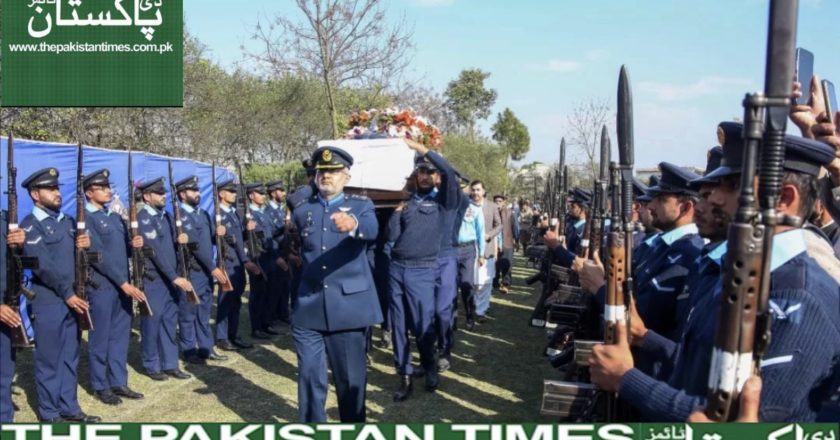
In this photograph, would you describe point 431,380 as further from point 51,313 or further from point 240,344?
point 51,313

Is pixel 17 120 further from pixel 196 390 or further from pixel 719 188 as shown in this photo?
pixel 719 188

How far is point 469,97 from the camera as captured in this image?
42.0 metres

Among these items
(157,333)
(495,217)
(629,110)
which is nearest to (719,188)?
(629,110)

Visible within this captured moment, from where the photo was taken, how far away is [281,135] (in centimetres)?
2512

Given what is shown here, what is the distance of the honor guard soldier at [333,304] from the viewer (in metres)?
4.60

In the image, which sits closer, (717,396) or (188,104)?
(717,396)

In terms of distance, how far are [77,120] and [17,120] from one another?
1.15 m

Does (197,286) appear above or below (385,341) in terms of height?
above

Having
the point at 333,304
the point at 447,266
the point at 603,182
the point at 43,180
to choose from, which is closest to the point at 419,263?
the point at 447,266

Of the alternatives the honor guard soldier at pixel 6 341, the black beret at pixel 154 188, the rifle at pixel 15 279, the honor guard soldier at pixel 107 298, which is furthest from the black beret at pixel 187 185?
the honor guard soldier at pixel 6 341

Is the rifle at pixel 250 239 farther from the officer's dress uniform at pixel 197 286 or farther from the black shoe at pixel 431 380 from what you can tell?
the black shoe at pixel 431 380

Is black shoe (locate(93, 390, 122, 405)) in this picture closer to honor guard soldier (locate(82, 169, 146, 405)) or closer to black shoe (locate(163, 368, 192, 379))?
honor guard soldier (locate(82, 169, 146, 405))

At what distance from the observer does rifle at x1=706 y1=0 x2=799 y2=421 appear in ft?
5.48

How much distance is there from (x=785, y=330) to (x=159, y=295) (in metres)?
6.30
